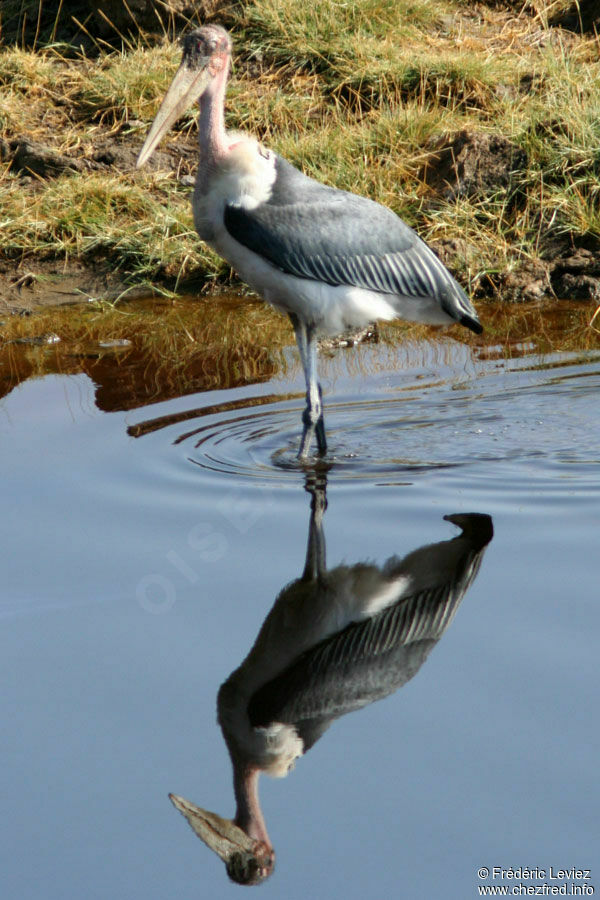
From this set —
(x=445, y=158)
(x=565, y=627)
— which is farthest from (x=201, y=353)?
(x=565, y=627)

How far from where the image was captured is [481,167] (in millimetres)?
7309

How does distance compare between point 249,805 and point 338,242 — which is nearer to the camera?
point 249,805

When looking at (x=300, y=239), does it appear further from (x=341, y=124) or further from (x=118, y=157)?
(x=118, y=157)

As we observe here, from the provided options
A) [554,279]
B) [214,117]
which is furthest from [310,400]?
[554,279]

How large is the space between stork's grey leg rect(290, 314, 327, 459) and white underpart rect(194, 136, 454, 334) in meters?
0.06

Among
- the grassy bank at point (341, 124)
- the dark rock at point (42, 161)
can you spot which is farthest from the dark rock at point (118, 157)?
the dark rock at point (42, 161)

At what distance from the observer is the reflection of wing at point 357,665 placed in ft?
9.27

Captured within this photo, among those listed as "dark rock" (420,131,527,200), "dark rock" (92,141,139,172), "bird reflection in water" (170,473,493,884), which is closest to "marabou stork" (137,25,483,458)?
"bird reflection in water" (170,473,493,884)

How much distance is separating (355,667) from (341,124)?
17.8 feet

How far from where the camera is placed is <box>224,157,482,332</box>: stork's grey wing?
4.39 metres

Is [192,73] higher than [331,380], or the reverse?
[192,73]

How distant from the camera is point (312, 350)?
15.4 feet

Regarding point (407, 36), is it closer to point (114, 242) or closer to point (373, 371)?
point (114, 242)

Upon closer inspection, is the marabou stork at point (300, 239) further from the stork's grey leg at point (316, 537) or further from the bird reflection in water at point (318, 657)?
the bird reflection in water at point (318, 657)
